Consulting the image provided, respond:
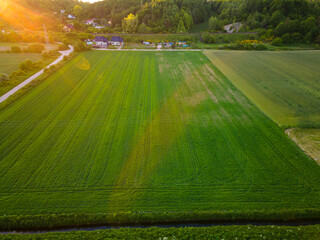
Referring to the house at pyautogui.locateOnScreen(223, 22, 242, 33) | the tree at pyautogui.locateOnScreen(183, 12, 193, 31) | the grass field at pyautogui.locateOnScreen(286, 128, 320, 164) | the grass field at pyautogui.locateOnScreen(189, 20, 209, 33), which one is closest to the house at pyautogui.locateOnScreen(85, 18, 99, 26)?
the tree at pyautogui.locateOnScreen(183, 12, 193, 31)

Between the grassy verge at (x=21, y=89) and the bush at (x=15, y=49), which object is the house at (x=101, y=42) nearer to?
the bush at (x=15, y=49)

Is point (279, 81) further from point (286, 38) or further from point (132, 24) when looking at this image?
point (132, 24)

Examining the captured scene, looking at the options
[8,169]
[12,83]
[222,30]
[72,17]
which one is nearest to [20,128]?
[8,169]

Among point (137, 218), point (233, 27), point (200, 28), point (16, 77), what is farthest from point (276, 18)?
point (137, 218)

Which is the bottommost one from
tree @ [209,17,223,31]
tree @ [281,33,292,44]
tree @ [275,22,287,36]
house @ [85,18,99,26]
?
tree @ [281,33,292,44]

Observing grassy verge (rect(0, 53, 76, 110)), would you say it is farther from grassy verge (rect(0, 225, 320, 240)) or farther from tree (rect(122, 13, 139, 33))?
tree (rect(122, 13, 139, 33))
